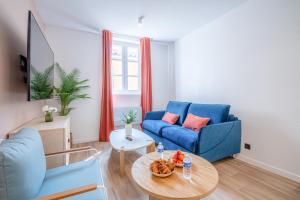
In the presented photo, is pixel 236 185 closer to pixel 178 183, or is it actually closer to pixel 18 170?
pixel 178 183

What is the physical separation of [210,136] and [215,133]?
0.11 m

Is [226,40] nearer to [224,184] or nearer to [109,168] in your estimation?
[224,184]

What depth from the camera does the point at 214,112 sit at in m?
2.54

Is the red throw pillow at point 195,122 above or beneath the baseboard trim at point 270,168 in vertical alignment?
above

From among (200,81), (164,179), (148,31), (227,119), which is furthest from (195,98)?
(164,179)

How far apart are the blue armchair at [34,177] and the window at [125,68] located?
2.69 meters

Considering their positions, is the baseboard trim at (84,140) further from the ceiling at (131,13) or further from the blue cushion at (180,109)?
the ceiling at (131,13)

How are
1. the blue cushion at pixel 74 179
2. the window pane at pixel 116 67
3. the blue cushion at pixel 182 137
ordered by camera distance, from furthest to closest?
the window pane at pixel 116 67
the blue cushion at pixel 182 137
the blue cushion at pixel 74 179

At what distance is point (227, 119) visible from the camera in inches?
98.4

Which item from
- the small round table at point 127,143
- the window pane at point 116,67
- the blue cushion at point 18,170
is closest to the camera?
the blue cushion at point 18,170

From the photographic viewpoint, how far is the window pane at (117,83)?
388 centimetres

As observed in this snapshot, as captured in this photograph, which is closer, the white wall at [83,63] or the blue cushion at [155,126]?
the blue cushion at [155,126]

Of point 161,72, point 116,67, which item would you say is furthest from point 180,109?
point 116,67

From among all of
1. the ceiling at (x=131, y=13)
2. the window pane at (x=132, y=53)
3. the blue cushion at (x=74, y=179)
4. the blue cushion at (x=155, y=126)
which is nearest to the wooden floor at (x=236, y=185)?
the blue cushion at (x=74, y=179)
